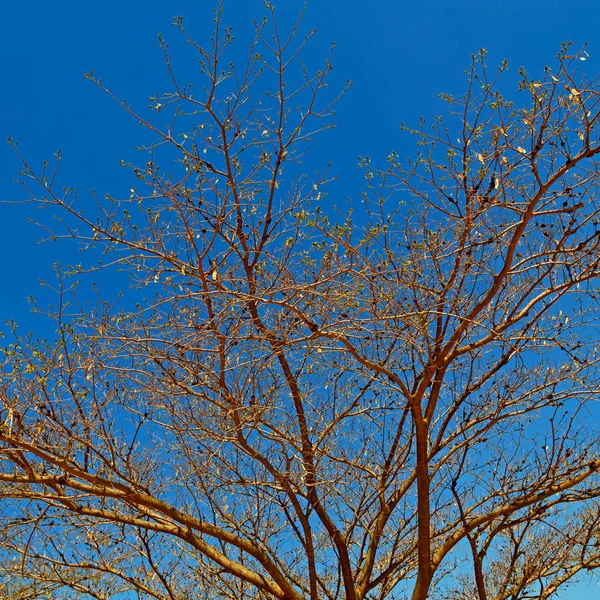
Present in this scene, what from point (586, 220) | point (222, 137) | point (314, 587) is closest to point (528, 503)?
point (314, 587)

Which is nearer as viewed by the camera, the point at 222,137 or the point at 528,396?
the point at 222,137

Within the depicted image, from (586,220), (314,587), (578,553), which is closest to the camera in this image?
(586,220)

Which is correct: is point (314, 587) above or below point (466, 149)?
below

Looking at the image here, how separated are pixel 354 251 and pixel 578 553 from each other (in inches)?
210

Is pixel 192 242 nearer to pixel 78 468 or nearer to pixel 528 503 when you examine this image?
pixel 78 468

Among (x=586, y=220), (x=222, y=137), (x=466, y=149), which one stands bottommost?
(x=586, y=220)

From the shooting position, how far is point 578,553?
7.07 metres

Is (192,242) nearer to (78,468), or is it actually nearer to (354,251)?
(354,251)

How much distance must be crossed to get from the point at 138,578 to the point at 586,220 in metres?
Result: 6.26

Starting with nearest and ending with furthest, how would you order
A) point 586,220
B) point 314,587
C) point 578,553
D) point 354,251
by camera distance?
point 354,251
point 586,220
point 314,587
point 578,553

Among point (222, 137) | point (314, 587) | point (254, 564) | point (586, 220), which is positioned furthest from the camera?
point (254, 564)

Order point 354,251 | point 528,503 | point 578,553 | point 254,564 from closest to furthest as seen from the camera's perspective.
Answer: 1. point 354,251
2. point 528,503
3. point 578,553
4. point 254,564

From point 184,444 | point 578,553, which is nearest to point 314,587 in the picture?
point 184,444

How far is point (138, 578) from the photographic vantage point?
7137 mm
